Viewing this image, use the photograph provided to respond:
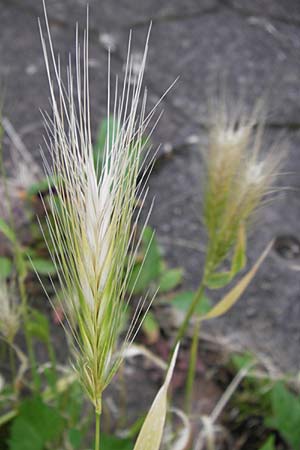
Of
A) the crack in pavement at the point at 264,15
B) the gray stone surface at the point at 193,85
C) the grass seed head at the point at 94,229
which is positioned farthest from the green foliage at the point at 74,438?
the crack in pavement at the point at 264,15

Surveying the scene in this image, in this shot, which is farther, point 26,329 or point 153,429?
point 26,329

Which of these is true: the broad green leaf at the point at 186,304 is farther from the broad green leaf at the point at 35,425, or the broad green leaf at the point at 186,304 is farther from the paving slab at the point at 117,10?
the paving slab at the point at 117,10

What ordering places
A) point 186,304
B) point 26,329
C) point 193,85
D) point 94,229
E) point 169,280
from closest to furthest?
1. point 94,229
2. point 26,329
3. point 186,304
4. point 169,280
5. point 193,85

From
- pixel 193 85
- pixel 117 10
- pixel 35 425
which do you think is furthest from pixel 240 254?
pixel 117 10

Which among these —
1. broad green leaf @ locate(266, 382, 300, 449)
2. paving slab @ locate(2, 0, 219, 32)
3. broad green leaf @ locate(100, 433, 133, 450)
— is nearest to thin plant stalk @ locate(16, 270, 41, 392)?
broad green leaf @ locate(100, 433, 133, 450)

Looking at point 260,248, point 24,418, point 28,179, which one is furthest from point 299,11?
point 24,418

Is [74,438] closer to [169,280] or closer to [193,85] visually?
[169,280]

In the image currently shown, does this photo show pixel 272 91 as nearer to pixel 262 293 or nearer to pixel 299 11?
pixel 299 11
